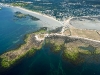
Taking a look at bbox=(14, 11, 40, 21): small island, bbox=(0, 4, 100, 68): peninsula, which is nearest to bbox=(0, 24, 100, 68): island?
bbox=(0, 4, 100, 68): peninsula

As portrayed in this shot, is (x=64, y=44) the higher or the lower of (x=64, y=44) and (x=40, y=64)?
the higher

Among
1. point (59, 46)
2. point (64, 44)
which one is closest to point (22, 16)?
point (64, 44)

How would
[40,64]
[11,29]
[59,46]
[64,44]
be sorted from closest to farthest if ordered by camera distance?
[40,64], [59,46], [64,44], [11,29]

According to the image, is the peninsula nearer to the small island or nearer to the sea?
the sea

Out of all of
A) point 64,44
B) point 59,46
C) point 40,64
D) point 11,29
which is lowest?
point 40,64

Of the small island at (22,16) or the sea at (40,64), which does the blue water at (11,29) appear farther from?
the small island at (22,16)

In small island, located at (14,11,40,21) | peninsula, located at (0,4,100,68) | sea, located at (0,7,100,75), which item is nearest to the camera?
sea, located at (0,7,100,75)

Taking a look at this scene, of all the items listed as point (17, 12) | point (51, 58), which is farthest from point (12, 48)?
point (17, 12)

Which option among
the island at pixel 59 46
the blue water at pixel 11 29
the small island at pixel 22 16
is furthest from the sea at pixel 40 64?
the small island at pixel 22 16

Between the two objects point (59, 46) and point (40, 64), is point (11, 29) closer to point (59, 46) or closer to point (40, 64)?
point (59, 46)

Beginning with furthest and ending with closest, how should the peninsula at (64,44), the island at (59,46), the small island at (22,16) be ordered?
the small island at (22,16) → the peninsula at (64,44) → the island at (59,46)

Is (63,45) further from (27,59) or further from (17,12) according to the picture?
(17,12)
